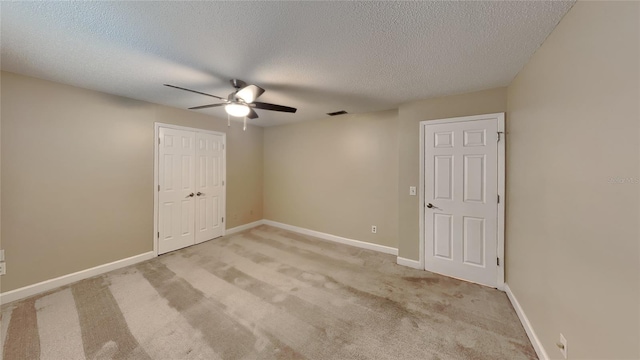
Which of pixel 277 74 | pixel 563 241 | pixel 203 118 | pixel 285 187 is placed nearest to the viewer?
pixel 563 241

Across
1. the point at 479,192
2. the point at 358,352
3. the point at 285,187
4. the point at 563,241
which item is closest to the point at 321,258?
the point at 358,352

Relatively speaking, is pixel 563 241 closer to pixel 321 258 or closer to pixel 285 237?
pixel 321 258

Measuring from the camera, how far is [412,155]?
2994mm

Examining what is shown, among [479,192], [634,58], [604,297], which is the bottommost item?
[604,297]

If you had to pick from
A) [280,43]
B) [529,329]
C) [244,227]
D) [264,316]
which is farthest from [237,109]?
[529,329]

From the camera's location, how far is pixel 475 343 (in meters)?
1.68

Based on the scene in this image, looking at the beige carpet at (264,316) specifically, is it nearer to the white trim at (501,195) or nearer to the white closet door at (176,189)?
the white trim at (501,195)

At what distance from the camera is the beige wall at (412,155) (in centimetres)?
274

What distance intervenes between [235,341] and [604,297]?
7.56 ft

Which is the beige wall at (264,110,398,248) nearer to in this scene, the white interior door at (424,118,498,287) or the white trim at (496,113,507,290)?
the white interior door at (424,118,498,287)

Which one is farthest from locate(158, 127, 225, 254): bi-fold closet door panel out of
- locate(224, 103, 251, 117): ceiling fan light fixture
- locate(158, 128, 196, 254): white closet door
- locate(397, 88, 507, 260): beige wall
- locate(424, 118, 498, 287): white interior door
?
locate(424, 118, 498, 287): white interior door

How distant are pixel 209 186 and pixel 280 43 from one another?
3.28 m

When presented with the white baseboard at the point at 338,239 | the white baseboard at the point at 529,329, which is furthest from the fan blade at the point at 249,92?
the white baseboard at the point at 529,329

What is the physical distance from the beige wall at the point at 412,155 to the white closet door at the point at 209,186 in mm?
3421
